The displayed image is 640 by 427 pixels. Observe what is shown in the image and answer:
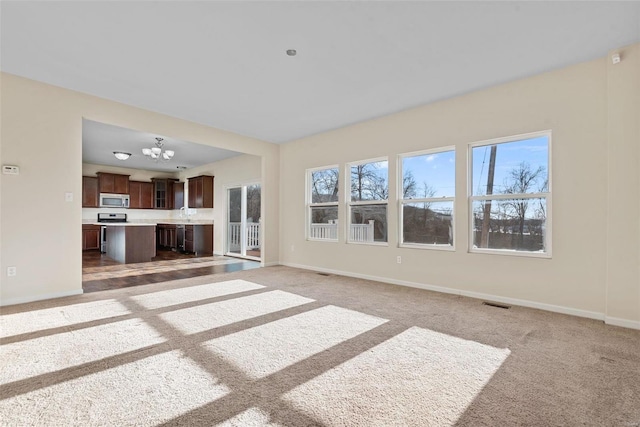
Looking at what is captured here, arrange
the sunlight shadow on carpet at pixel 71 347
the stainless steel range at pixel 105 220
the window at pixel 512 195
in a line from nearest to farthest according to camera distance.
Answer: the sunlight shadow on carpet at pixel 71 347
the window at pixel 512 195
the stainless steel range at pixel 105 220

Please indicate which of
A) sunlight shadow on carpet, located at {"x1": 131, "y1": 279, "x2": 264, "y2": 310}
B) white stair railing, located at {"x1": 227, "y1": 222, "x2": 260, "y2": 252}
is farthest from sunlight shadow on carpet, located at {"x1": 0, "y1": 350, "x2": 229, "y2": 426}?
white stair railing, located at {"x1": 227, "y1": 222, "x2": 260, "y2": 252}

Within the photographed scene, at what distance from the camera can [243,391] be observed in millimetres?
1736

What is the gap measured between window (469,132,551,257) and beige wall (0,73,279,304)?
5.09 metres

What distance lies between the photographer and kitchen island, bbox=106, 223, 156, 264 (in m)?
6.48

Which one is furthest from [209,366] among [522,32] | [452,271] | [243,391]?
[522,32]

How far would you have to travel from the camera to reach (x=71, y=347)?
230 centimetres

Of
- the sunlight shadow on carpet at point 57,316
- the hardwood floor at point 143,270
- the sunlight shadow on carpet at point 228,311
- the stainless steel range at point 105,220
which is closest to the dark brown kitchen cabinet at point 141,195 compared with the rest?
the stainless steel range at point 105,220

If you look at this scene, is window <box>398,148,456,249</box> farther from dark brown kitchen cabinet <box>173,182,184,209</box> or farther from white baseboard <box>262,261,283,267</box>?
dark brown kitchen cabinet <box>173,182,184,209</box>

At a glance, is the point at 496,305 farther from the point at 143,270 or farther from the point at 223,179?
the point at 223,179

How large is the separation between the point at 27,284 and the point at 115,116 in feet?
7.72

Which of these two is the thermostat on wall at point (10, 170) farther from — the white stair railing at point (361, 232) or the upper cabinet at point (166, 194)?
the upper cabinet at point (166, 194)

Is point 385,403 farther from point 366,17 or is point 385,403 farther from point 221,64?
point 221,64

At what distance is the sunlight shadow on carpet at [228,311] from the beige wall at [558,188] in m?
1.84

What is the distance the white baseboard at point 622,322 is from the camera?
2774mm
